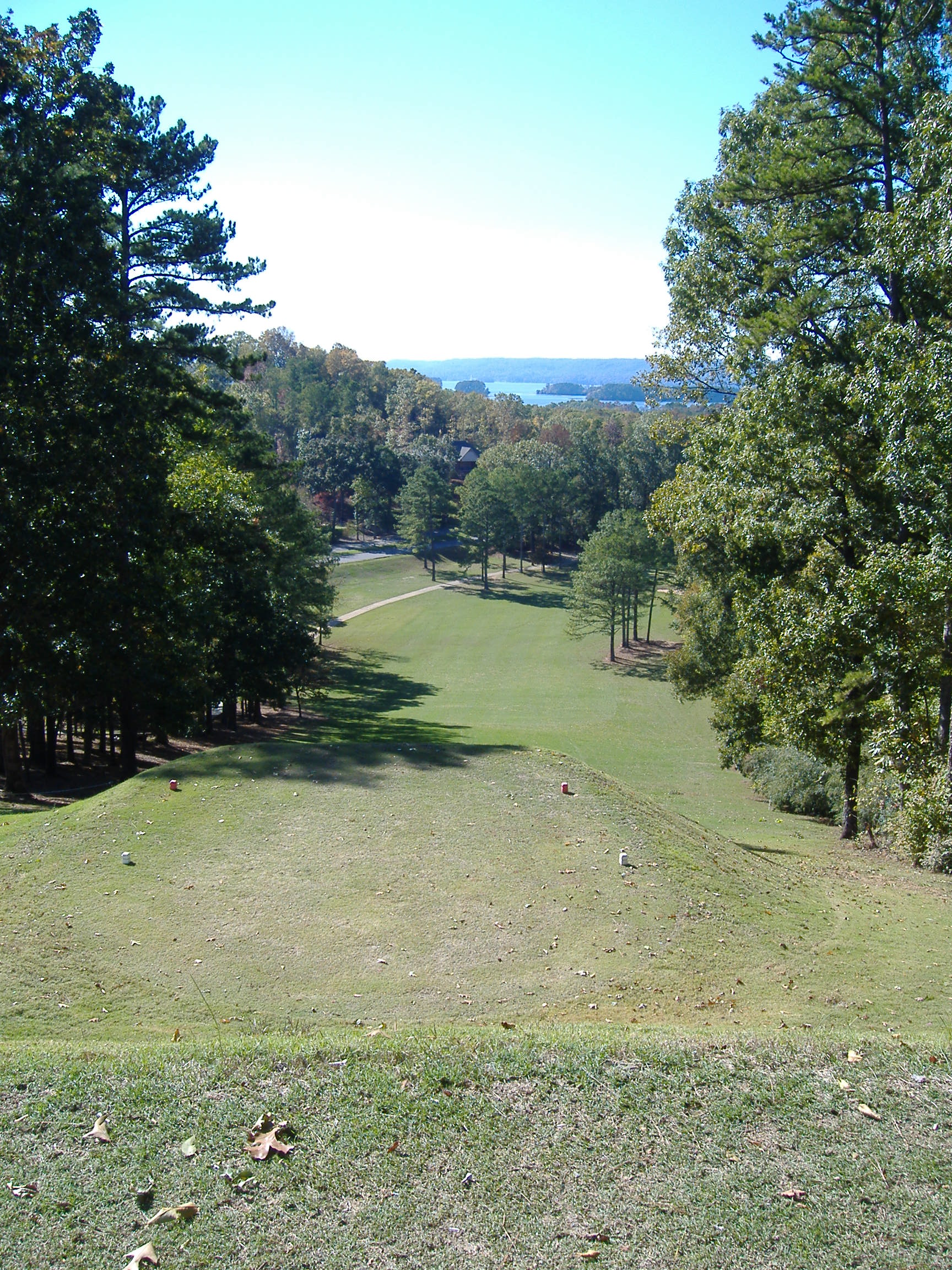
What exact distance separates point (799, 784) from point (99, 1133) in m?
21.6

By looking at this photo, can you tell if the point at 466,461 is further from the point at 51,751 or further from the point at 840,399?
the point at 840,399

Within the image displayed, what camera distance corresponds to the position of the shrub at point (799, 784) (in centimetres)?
2380

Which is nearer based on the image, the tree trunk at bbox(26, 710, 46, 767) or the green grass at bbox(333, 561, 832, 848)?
the tree trunk at bbox(26, 710, 46, 767)

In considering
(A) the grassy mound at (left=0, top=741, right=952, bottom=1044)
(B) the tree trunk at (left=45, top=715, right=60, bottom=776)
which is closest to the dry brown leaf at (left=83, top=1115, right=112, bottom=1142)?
(A) the grassy mound at (left=0, top=741, right=952, bottom=1044)

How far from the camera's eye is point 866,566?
52.3ft

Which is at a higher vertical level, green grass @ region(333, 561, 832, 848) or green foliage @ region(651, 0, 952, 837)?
green foliage @ region(651, 0, 952, 837)

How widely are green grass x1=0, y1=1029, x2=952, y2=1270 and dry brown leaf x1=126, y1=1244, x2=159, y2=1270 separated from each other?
4cm

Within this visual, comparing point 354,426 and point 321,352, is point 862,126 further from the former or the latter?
point 321,352

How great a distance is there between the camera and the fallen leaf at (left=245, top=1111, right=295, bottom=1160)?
18.8ft

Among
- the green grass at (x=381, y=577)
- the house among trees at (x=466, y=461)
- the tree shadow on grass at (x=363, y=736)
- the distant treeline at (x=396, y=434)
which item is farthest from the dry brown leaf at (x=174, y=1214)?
the house among trees at (x=466, y=461)

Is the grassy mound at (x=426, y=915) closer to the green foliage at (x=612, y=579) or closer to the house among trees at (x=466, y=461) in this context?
the green foliage at (x=612, y=579)

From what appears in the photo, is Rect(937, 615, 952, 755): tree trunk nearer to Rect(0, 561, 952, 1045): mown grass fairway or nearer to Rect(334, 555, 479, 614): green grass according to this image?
Rect(0, 561, 952, 1045): mown grass fairway

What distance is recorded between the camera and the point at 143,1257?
486 cm

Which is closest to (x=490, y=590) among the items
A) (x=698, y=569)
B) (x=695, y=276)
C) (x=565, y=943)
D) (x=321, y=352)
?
(x=698, y=569)
